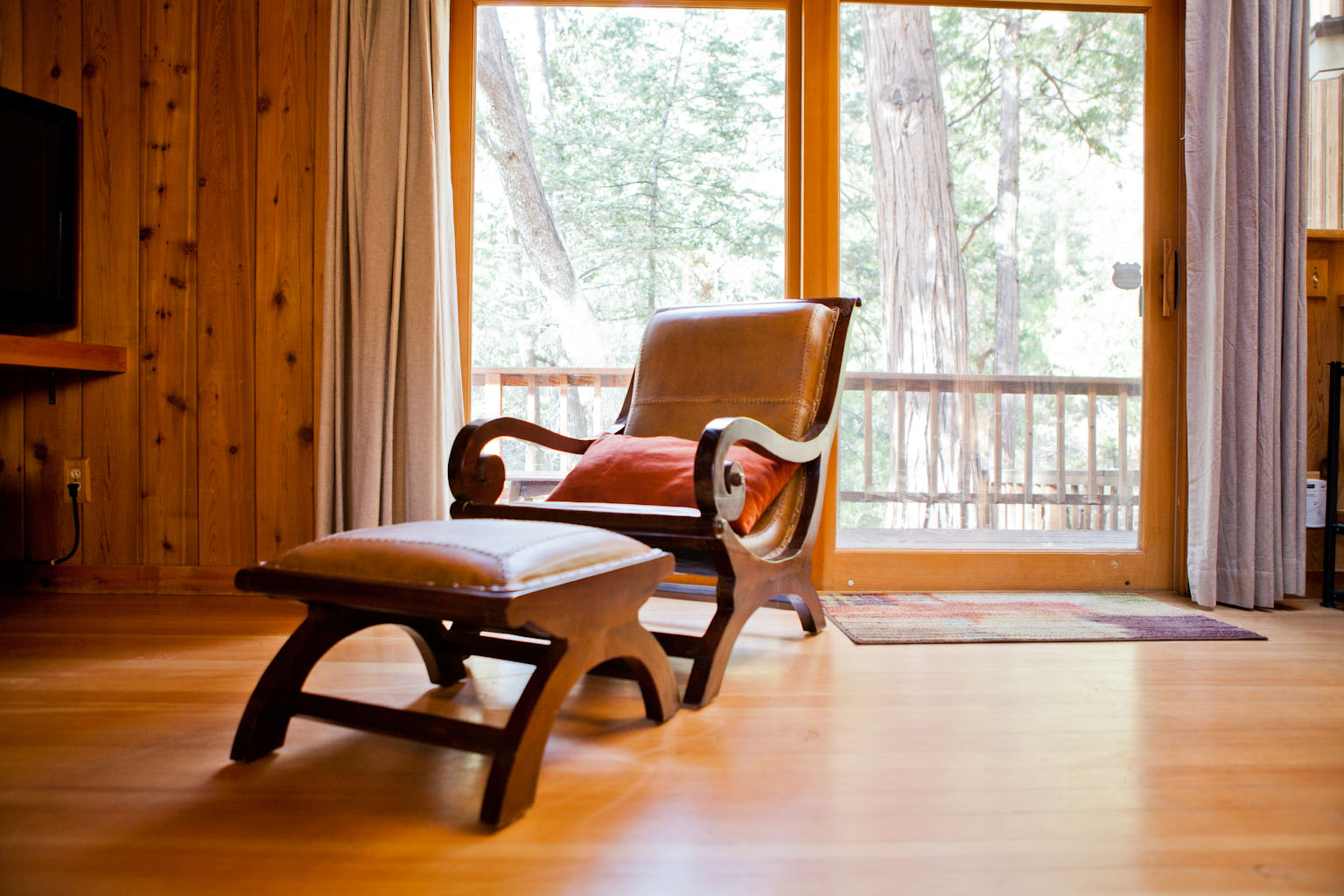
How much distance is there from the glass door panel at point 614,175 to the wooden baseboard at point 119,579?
3.38ft

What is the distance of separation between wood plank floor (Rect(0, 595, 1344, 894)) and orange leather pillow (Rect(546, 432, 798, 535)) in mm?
408

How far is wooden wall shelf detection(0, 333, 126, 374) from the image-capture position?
86.0 inches

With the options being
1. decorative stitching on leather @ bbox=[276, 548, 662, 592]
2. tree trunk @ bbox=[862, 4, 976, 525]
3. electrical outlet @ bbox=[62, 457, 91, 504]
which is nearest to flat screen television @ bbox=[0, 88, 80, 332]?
electrical outlet @ bbox=[62, 457, 91, 504]

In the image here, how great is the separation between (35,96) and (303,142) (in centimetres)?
88

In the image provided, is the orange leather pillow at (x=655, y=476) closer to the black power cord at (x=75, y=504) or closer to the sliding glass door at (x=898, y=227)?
the sliding glass door at (x=898, y=227)

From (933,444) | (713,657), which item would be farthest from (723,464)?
(933,444)

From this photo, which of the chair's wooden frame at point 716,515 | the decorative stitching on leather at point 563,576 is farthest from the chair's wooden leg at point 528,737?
the chair's wooden frame at point 716,515

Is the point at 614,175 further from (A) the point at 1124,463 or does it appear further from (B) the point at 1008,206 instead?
(A) the point at 1124,463

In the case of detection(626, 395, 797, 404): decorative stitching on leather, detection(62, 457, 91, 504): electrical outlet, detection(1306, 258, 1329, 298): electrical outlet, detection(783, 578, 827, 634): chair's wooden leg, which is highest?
detection(1306, 258, 1329, 298): electrical outlet

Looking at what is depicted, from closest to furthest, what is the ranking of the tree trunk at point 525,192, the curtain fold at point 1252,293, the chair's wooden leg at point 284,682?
the chair's wooden leg at point 284,682 < the curtain fold at point 1252,293 < the tree trunk at point 525,192

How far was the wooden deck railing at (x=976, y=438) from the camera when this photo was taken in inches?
121

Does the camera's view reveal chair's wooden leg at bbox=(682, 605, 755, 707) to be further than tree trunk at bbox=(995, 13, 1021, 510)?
No

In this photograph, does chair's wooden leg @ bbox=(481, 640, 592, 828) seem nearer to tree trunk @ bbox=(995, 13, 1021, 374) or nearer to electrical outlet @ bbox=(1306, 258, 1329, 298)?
tree trunk @ bbox=(995, 13, 1021, 374)

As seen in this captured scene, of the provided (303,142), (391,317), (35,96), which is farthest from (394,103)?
(35,96)
